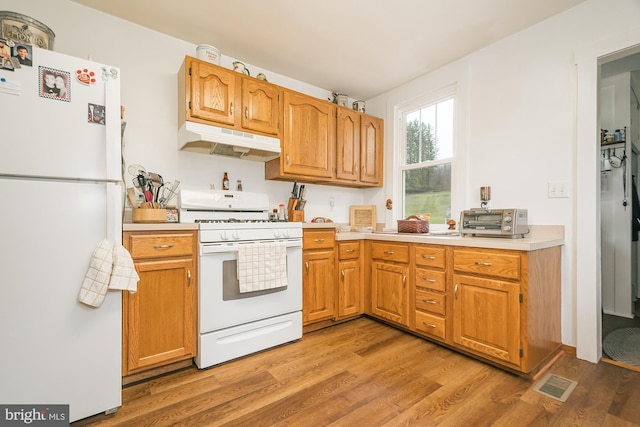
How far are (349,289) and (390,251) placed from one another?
554 millimetres

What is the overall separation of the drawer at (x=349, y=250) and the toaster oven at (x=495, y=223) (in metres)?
0.97

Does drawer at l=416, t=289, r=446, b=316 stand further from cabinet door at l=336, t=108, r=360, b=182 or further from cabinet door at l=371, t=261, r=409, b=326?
cabinet door at l=336, t=108, r=360, b=182

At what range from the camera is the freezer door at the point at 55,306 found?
1.27 metres

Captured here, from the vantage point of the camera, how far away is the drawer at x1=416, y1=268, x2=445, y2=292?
223 cm

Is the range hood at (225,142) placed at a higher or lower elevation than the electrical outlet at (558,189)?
higher

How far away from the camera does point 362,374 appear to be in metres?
1.87

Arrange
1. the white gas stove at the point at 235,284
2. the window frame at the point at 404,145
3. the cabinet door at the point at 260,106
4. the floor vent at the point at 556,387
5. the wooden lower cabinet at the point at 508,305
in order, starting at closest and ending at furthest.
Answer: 1. the floor vent at the point at 556,387
2. the wooden lower cabinet at the point at 508,305
3. the white gas stove at the point at 235,284
4. the cabinet door at the point at 260,106
5. the window frame at the point at 404,145

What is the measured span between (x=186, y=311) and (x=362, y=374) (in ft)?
4.07

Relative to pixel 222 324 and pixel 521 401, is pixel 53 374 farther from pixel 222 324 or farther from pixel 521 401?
pixel 521 401

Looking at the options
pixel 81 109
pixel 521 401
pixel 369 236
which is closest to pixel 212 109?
pixel 81 109

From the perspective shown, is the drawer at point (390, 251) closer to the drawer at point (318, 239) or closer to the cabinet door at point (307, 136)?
the drawer at point (318, 239)

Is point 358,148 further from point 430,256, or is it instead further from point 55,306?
point 55,306

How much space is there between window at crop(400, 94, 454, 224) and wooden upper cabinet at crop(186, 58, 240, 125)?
204 centimetres

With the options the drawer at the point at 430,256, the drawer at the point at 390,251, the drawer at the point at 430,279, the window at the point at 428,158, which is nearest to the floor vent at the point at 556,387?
the drawer at the point at 430,279
